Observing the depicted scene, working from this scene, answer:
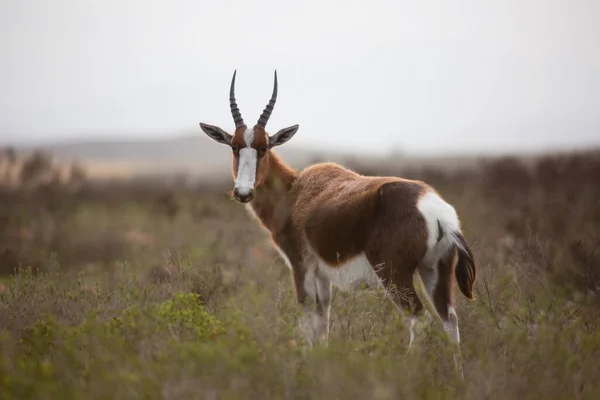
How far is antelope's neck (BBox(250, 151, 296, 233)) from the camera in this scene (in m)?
8.88

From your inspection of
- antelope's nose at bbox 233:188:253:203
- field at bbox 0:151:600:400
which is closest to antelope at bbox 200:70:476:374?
antelope's nose at bbox 233:188:253:203

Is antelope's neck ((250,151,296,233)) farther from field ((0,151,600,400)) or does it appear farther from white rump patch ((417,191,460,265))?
white rump patch ((417,191,460,265))

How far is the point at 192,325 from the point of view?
6.98 metres

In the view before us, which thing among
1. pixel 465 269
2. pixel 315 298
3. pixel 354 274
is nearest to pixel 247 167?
pixel 315 298

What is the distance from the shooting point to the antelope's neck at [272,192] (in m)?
8.88

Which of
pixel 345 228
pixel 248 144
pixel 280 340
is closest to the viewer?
pixel 280 340

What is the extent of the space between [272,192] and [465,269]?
319 centimetres

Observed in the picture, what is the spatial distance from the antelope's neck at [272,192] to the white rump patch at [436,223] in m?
2.55

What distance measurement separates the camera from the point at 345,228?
24.2 feet

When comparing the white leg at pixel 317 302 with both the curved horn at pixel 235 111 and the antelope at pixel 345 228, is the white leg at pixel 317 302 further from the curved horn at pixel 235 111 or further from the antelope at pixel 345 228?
the curved horn at pixel 235 111

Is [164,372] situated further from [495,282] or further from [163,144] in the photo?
[163,144]

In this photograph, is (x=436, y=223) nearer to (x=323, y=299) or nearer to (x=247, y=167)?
(x=323, y=299)

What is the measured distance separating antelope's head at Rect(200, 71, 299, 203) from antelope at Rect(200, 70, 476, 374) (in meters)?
0.01

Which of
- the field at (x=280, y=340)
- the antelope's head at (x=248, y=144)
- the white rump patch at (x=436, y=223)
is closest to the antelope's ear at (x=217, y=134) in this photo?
the antelope's head at (x=248, y=144)
